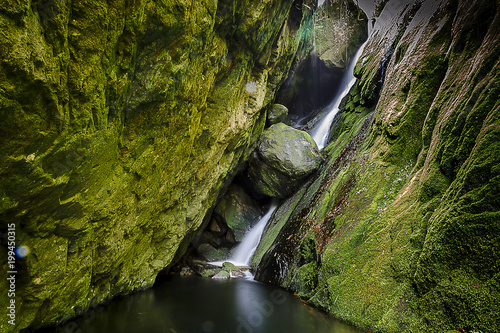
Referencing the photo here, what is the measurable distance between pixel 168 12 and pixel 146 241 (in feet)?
22.9

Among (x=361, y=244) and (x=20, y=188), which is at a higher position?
(x=361, y=244)

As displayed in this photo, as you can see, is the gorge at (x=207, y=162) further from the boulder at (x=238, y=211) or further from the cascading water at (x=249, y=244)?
the boulder at (x=238, y=211)

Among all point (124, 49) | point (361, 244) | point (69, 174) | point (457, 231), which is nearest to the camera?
point (69, 174)

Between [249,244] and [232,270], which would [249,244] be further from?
[232,270]

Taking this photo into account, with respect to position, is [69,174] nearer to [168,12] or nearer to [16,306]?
[16,306]

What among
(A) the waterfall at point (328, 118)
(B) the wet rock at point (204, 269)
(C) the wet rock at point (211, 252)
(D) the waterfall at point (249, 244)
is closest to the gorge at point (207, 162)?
(B) the wet rock at point (204, 269)

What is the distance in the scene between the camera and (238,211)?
59.7ft

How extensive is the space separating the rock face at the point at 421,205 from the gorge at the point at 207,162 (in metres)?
0.04

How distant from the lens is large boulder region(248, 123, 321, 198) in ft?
51.3

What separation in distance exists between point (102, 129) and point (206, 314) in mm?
6305

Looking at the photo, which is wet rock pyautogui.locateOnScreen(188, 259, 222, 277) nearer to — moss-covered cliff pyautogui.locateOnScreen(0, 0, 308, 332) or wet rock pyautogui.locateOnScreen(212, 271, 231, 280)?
wet rock pyautogui.locateOnScreen(212, 271, 231, 280)

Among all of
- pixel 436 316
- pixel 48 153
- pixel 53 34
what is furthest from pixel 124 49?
pixel 436 316

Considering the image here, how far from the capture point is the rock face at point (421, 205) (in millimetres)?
4746

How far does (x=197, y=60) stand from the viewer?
658 cm
